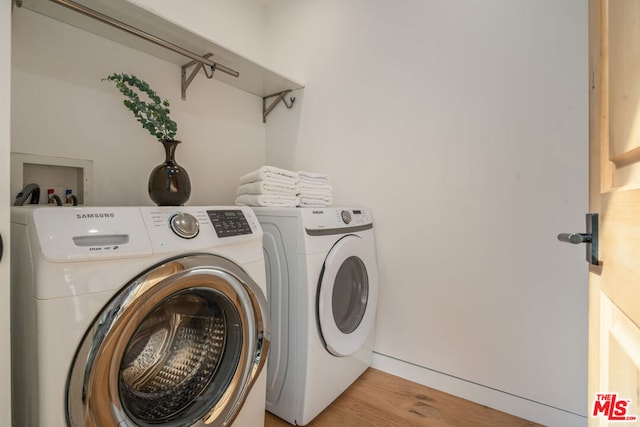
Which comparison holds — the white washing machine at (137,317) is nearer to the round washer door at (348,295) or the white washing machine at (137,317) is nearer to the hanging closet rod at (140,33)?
the round washer door at (348,295)

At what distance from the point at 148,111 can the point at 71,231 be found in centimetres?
59

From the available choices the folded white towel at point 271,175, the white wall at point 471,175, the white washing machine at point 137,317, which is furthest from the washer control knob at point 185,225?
the white wall at point 471,175

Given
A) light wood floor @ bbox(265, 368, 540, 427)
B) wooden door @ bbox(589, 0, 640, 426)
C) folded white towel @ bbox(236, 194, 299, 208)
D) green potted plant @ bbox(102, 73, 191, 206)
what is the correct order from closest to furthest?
wooden door @ bbox(589, 0, 640, 426) < green potted plant @ bbox(102, 73, 191, 206) < light wood floor @ bbox(265, 368, 540, 427) < folded white towel @ bbox(236, 194, 299, 208)

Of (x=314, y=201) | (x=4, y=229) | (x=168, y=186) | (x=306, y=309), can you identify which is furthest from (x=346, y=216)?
(x=4, y=229)

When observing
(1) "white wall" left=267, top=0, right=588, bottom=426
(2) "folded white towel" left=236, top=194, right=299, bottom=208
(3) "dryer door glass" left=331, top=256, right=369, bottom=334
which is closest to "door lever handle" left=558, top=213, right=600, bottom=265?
(1) "white wall" left=267, top=0, right=588, bottom=426

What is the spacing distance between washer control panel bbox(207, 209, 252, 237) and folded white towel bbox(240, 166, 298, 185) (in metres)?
0.39

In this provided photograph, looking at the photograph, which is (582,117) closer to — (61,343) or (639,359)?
(639,359)

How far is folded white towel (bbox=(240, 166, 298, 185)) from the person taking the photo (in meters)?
1.44

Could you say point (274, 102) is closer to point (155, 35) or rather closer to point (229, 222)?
point (155, 35)

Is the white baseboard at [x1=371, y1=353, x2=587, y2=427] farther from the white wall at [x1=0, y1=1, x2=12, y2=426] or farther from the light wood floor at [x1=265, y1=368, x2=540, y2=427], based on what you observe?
the white wall at [x1=0, y1=1, x2=12, y2=426]

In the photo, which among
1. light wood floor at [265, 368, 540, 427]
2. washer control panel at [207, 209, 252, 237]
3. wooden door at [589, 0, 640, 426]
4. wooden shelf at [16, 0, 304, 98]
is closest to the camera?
wooden door at [589, 0, 640, 426]

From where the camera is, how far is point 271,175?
146 cm

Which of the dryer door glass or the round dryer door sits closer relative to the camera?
the round dryer door

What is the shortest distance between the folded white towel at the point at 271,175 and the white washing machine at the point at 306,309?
6.5 inches
